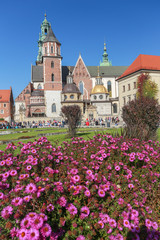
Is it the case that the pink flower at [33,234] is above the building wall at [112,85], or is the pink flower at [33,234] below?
below

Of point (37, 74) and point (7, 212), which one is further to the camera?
point (37, 74)

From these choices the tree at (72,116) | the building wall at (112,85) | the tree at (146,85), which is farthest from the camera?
the building wall at (112,85)

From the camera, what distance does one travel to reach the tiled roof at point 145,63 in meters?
39.8

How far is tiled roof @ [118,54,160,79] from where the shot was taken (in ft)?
130

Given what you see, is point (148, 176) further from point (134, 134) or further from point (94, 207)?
point (134, 134)

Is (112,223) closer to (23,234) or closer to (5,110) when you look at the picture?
(23,234)

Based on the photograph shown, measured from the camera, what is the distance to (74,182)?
113 inches

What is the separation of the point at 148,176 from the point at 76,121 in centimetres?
1048

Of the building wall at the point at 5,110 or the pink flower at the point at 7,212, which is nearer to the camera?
the pink flower at the point at 7,212

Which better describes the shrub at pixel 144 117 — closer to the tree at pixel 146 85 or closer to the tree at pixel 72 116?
the tree at pixel 72 116

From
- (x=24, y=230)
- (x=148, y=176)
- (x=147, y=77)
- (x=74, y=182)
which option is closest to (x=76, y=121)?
(x=148, y=176)

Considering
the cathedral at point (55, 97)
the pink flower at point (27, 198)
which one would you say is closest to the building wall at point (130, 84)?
the cathedral at point (55, 97)

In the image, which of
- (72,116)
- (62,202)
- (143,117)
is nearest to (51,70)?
(72,116)

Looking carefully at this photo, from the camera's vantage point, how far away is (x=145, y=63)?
40625 millimetres
